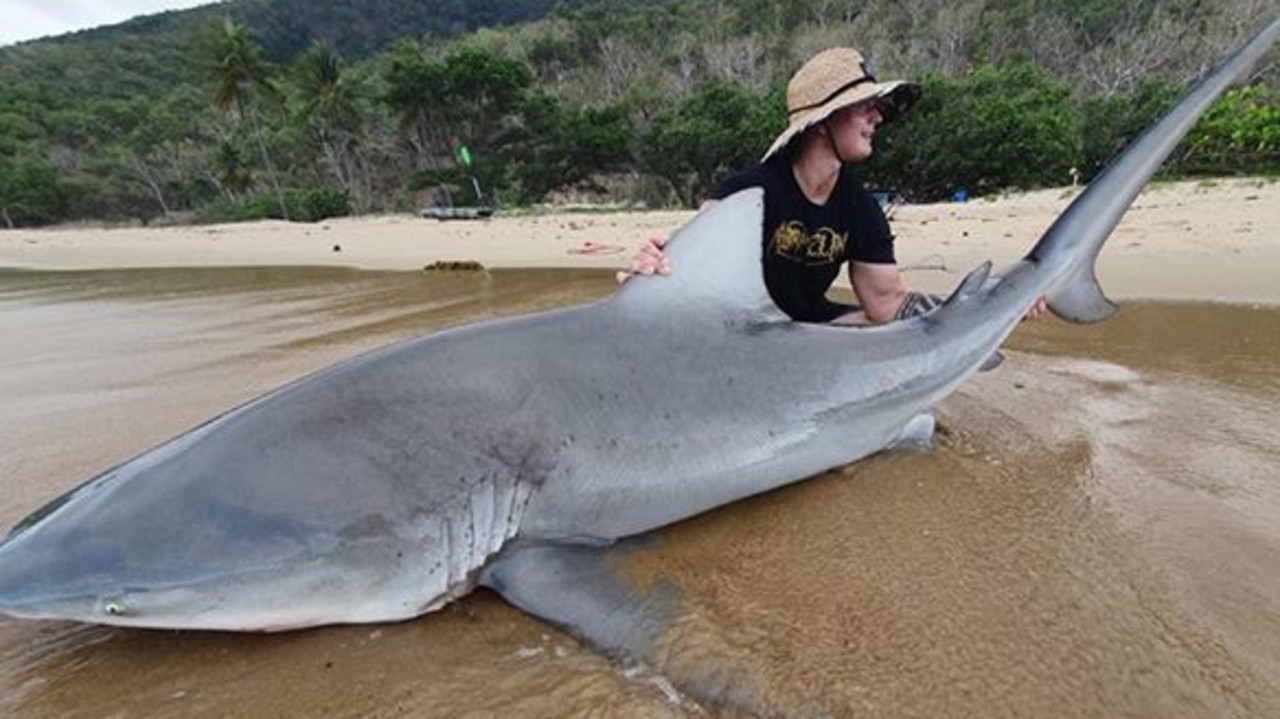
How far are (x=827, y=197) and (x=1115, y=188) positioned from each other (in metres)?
0.97

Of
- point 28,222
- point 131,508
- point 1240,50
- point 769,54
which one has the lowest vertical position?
point 131,508

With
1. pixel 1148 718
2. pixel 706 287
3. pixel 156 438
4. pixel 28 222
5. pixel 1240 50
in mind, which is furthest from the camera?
pixel 28 222

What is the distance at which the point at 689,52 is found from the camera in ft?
186

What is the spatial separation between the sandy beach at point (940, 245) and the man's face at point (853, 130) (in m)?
3.73

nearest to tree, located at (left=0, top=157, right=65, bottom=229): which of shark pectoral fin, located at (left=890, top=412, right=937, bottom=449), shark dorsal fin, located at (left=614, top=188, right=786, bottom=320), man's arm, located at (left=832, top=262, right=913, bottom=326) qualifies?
man's arm, located at (left=832, top=262, right=913, bottom=326)

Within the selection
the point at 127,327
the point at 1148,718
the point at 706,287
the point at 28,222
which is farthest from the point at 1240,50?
the point at 28,222

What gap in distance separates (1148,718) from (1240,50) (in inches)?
98.6

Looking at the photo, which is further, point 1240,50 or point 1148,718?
point 1240,50

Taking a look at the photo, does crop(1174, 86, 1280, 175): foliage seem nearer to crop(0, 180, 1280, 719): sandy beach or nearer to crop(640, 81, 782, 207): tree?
crop(640, 81, 782, 207): tree

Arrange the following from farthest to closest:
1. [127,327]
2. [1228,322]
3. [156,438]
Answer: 1. [127,327]
2. [1228,322]
3. [156,438]

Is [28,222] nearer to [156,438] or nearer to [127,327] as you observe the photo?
[127,327]

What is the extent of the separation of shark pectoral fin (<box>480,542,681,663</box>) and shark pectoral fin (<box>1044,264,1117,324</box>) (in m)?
1.88

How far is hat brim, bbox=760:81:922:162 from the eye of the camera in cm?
262

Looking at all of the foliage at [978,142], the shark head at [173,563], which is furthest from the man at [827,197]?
the foliage at [978,142]
